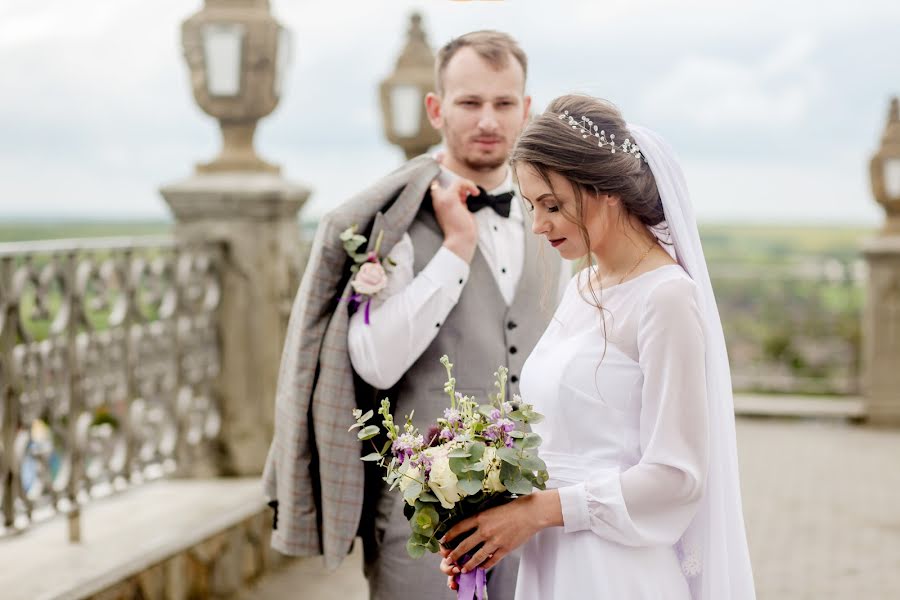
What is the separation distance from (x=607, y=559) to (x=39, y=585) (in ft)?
8.18

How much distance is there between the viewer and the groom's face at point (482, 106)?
9.91ft

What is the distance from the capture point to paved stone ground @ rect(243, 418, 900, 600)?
538 cm

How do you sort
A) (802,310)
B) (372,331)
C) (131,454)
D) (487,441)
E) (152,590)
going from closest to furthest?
1. (487,441)
2. (372,331)
3. (152,590)
4. (131,454)
5. (802,310)

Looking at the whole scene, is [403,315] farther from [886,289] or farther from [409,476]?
[886,289]

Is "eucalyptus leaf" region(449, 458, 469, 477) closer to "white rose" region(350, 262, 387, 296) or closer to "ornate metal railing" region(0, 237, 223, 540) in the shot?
"white rose" region(350, 262, 387, 296)

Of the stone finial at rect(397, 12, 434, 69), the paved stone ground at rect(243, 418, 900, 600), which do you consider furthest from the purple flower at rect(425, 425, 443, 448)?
the stone finial at rect(397, 12, 434, 69)

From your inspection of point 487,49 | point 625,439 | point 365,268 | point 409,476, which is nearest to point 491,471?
point 409,476

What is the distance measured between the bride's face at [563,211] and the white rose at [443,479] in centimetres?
48

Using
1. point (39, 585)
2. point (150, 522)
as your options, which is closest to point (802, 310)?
point (150, 522)

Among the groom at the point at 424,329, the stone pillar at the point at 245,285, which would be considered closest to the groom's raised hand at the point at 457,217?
the groom at the point at 424,329

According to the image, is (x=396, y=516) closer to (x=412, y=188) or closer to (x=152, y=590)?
(x=412, y=188)

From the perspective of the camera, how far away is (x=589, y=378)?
2.18 m

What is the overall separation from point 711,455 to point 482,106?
1.25 metres

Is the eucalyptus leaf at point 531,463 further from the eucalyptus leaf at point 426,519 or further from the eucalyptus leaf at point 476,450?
the eucalyptus leaf at point 426,519
